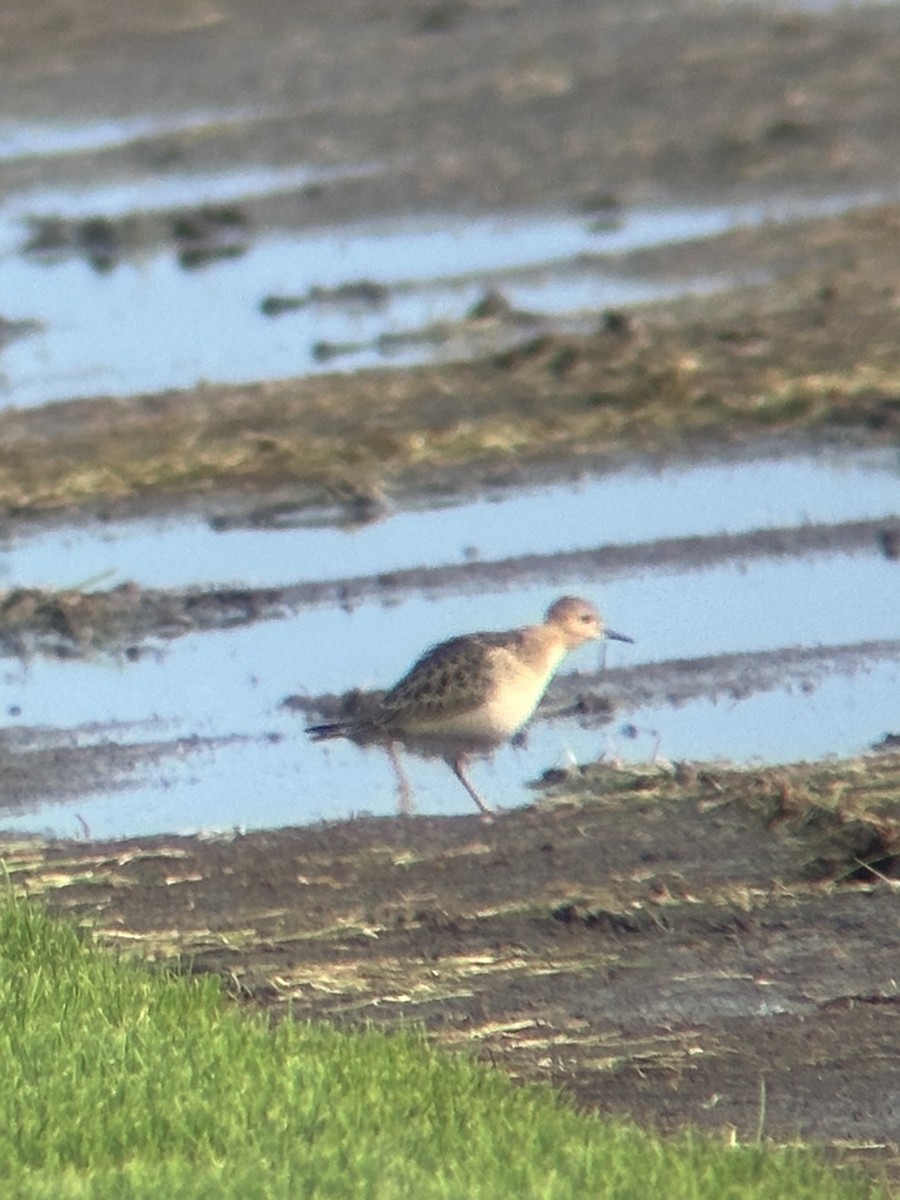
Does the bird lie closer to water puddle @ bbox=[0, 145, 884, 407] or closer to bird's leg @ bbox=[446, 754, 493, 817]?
bird's leg @ bbox=[446, 754, 493, 817]

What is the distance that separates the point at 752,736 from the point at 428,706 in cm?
114

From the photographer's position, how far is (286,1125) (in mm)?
6719

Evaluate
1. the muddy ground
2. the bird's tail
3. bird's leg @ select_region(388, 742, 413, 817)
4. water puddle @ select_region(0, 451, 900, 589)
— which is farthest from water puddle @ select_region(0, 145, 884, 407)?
the bird's tail

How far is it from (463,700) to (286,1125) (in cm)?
385

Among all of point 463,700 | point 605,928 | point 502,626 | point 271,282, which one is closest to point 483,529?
point 502,626

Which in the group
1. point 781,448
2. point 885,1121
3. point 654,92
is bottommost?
point 885,1121

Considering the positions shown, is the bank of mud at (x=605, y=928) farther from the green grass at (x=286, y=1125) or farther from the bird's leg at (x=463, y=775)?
the green grass at (x=286, y=1125)

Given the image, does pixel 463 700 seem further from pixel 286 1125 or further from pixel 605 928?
pixel 286 1125

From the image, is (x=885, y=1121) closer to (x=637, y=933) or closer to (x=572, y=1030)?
(x=572, y=1030)

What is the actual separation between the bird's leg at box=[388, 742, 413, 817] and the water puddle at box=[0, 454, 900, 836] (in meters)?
0.05

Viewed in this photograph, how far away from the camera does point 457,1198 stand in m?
6.10

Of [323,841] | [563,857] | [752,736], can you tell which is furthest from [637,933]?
[752,736]

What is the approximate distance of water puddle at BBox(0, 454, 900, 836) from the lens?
35.1 feet

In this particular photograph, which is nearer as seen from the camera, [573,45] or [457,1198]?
[457,1198]
